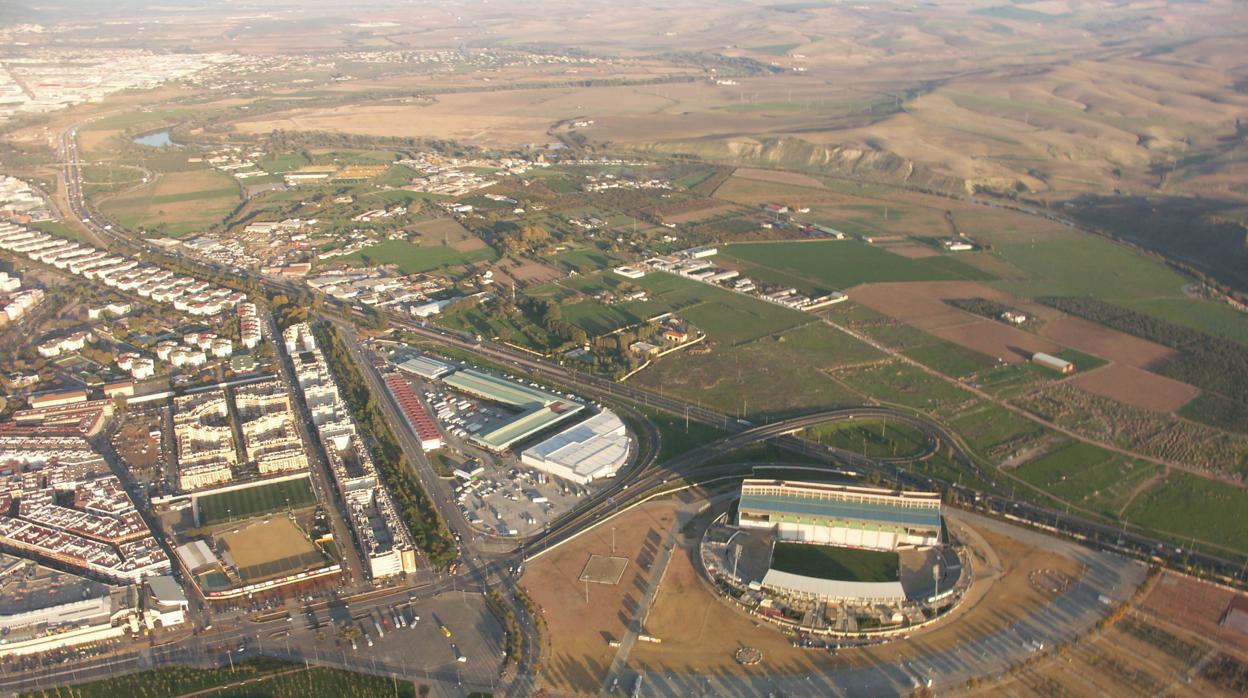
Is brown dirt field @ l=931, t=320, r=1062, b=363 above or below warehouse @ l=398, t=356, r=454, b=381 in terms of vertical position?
below

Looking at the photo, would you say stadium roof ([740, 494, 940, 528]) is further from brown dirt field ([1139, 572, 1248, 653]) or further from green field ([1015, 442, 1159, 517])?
brown dirt field ([1139, 572, 1248, 653])

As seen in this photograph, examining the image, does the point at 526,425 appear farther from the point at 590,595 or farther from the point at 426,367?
the point at 590,595

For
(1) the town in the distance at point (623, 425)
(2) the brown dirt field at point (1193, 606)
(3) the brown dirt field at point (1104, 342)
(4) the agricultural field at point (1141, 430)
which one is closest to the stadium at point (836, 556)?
(1) the town in the distance at point (623, 425)

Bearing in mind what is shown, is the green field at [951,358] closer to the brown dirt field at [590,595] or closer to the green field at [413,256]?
the brown dirt field at [590,595]

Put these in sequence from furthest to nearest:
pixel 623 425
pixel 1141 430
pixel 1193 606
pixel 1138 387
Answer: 1. pixel 1138 387
2. pixel 623 425
3. pixel 1141 430
4. pixel 1193 606

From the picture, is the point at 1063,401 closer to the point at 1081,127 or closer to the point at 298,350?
the point at 298,350

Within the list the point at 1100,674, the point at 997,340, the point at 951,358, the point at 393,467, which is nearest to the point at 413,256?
the point at 393,467

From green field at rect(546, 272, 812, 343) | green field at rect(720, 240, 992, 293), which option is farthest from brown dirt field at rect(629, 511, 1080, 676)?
green field at rect(720, 240, 992, 293)
